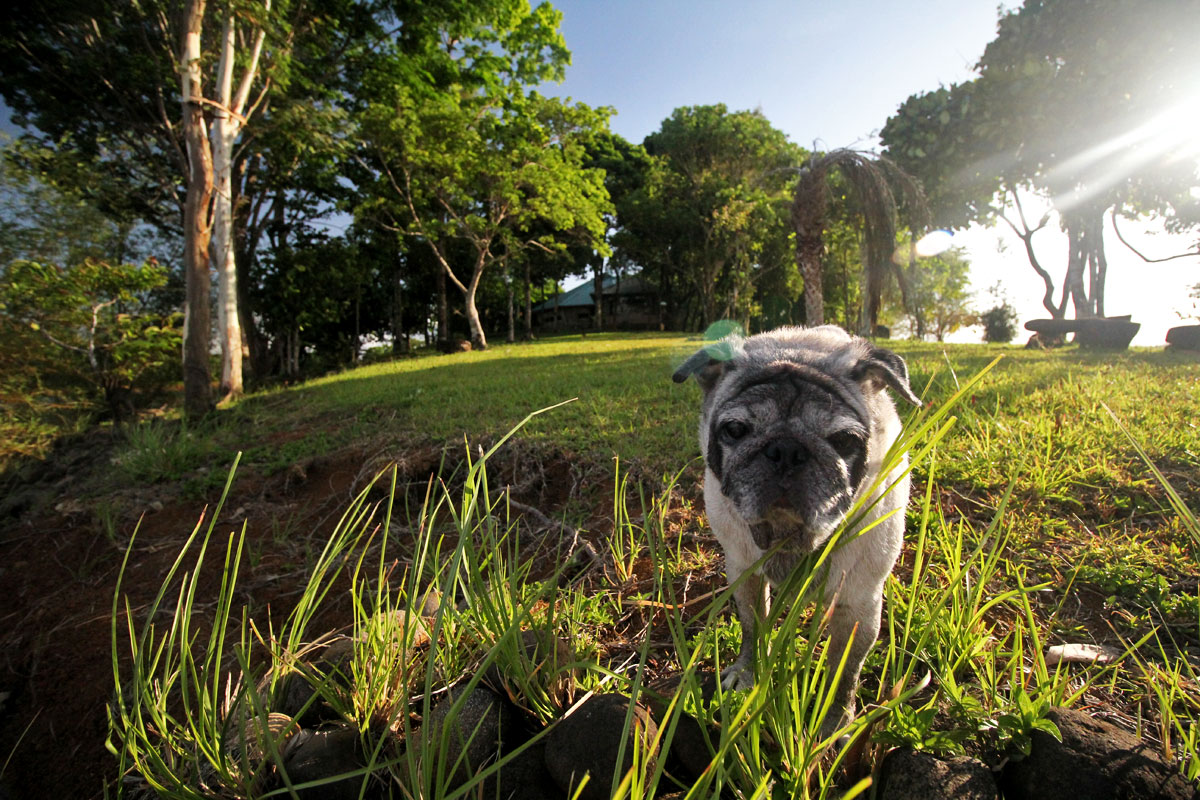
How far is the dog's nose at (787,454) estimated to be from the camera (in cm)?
151

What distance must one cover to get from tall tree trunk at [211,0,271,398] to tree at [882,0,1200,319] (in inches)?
622

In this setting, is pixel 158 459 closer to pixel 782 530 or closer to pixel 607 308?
pixel 782 530

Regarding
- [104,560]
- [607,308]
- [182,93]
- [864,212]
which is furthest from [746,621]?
[607,308]

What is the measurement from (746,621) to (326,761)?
1691 mm

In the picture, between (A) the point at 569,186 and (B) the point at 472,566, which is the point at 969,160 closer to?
(A) the point at 569,186

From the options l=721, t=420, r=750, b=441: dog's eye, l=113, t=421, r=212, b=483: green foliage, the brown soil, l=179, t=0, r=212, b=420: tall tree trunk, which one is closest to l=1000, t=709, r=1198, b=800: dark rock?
l=721, t=420, r=750, b=441: dog's eye

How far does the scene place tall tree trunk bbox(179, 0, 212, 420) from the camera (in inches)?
363

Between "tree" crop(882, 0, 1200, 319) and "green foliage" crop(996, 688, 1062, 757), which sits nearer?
"green foliage" crop(996, 688, 1062, 757)

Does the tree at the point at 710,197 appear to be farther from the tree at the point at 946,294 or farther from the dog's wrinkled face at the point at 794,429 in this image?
the dog's wrinkled face at the point at 794,429

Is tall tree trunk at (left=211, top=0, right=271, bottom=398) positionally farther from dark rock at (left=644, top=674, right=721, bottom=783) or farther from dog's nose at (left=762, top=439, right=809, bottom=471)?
dog's nose at (left=762, top=439, right=809, bottom=471)

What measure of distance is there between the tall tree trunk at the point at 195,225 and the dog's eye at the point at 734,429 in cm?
1064

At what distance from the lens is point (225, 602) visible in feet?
5.44

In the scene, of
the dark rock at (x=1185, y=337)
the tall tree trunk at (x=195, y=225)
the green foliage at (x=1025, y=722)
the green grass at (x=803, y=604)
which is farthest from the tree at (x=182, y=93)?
the dark rock at (x=1185, y=337)

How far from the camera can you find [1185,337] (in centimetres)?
1051
